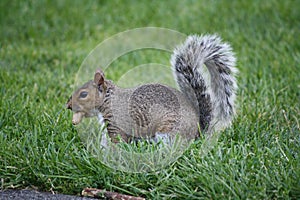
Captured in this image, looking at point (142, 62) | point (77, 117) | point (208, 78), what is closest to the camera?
point (77, 117)

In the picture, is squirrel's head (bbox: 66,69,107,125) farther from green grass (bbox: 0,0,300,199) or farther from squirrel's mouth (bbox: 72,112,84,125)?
green grass (bbox: 0,0,300,199)

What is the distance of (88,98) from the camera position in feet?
10.2

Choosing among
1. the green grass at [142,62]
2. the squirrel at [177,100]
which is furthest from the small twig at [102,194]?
the squirrel at [177,100]

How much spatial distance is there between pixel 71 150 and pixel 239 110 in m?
1.36

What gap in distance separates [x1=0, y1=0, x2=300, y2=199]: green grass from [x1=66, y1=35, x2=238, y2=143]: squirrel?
174 mm

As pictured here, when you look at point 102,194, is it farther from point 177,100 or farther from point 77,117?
point 177,100

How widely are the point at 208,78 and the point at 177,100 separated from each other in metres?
0.28

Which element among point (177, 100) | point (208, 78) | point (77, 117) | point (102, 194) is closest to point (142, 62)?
point (208, 78)

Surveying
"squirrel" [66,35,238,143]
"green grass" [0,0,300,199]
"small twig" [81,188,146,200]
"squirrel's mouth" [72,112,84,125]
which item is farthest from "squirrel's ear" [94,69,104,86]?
"small twig" [81,188,146,200]

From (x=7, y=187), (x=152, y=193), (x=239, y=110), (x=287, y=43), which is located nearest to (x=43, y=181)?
(x=7, y=187)

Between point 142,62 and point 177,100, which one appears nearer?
point 177,100

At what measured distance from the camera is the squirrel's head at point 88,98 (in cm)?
309

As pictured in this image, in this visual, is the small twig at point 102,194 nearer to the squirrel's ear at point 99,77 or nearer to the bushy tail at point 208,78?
the squirrel's ear at point 99,77

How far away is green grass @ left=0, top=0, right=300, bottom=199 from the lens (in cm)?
273
